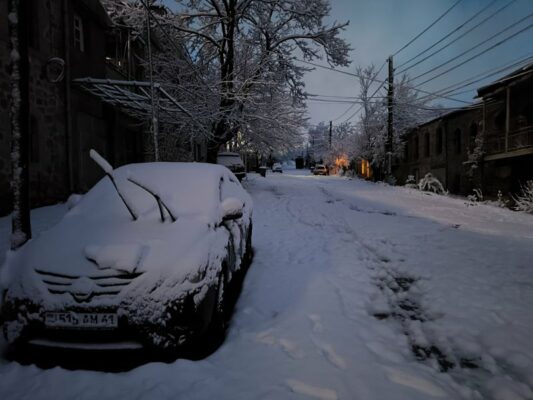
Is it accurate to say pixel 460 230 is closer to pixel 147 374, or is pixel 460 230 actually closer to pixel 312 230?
pixel 312 230

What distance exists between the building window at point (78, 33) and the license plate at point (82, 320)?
38.1 ft

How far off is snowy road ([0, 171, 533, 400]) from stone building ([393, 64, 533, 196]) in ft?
39.7

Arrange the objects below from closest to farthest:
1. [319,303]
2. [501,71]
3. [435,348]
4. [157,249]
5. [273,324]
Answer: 1. [157,249]
2. [435,348]
3. [273,324]
4. [319,303]
5. [501,71]

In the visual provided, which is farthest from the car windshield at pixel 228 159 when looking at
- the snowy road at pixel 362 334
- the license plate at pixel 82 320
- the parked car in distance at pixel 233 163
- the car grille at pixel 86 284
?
the license plate at pixel 82 320

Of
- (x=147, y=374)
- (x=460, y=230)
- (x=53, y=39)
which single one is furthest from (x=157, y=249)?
(x=53, y=39)

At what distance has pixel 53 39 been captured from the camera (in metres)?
10.0

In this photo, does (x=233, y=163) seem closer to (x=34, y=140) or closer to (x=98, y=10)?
(x=98, y=10)

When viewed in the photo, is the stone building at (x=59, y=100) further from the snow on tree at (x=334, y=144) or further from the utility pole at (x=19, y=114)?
the snow on tree at (x=334, y=144)

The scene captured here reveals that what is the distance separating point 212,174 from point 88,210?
5.01 ft

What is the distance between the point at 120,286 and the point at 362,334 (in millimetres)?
2228

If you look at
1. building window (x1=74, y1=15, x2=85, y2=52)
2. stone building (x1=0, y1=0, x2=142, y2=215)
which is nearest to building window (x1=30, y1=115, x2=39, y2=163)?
stone building (x1=0, y1=0, x2=142, y2=215)

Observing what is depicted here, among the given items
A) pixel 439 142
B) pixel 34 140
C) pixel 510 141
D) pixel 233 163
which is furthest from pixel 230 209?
pixel 439 142

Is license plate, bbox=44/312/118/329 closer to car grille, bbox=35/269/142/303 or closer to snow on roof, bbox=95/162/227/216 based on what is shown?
car grille, bbox=35/269/142/303

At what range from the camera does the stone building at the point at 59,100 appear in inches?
328
